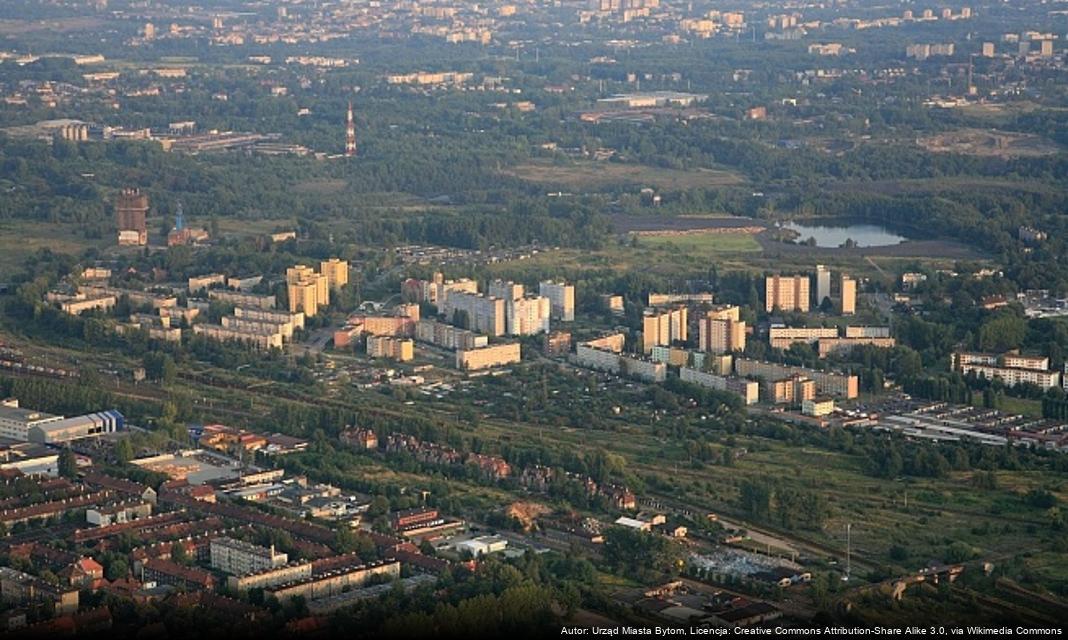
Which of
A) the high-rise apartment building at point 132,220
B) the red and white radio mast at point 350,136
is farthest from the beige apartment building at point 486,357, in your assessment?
the red and white radio mast at point 350,136

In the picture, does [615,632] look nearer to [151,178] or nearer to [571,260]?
[571,260]

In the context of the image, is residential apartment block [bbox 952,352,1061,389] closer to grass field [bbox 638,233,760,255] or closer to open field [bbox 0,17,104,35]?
grass field [bbox 638,233,760,255]

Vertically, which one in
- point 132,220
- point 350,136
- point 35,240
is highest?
point 132,220

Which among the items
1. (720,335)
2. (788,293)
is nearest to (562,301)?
(788,293)

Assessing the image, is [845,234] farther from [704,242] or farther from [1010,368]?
[1010,368]

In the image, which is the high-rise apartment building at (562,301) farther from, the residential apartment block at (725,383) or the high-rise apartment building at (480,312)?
the residential apartment block at (725,383)

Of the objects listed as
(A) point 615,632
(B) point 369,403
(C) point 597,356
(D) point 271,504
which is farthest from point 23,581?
(C) point 597,356
